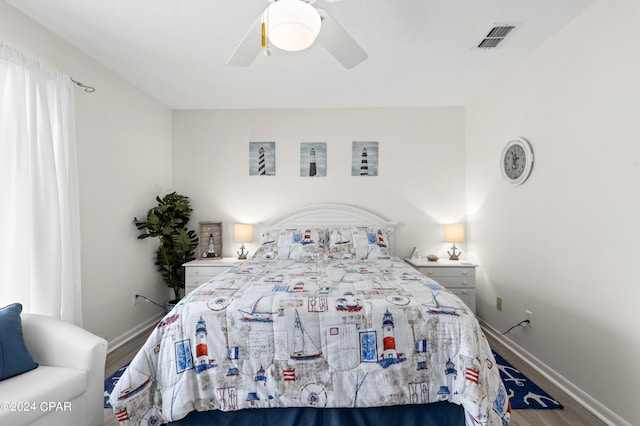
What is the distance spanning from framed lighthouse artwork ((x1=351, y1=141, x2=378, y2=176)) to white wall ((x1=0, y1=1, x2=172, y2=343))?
2.49 meters

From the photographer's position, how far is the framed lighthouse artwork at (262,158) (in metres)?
3.86

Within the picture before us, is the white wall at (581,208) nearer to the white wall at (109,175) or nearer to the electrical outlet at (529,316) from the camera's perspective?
the electrical outlet at (529,316)

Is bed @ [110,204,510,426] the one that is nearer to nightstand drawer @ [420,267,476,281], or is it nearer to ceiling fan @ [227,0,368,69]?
ceiling fan @ [227,0,368,69]

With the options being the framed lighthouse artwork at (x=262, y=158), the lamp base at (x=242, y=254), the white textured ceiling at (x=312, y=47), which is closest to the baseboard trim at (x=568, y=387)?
the white textured ceiling at (x=312, y=47)

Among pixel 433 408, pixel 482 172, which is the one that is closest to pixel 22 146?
pixel 433 408

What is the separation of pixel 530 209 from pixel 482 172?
2.98 ft

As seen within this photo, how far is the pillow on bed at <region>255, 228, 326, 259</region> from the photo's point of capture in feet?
10.7

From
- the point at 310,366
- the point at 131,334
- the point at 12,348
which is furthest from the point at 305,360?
the point at 131,334

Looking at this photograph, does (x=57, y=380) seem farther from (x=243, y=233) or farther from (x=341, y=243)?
(x=341, y=243)

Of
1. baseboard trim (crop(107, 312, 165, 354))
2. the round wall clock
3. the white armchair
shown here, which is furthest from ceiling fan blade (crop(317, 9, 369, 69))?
baseboard trim (crop(107, 312, 165, 354))

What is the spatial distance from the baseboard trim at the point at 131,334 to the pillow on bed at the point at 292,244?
1489mm

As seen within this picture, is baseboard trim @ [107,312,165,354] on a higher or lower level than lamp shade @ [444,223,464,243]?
lower

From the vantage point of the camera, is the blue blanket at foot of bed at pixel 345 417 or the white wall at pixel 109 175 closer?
the blue blanket at foot of bed at pixel 345 417

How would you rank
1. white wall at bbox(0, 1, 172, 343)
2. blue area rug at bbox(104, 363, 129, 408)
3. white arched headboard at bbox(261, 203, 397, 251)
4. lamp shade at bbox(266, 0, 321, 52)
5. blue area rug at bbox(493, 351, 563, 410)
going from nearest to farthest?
lamp shade at bbox(266, 0, 321, 52)
blue area rug at bbox(493, 351, 563, 410)
blue area rug at bbox(104, 363, 129, 408)
white wall at bbox(0, 1, 172, 343)
white arched headboard at bbox(261, 203, 397, 251)
